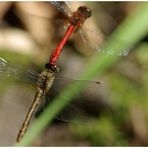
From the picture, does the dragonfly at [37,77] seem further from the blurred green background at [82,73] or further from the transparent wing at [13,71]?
the blurred green background at [82,73]

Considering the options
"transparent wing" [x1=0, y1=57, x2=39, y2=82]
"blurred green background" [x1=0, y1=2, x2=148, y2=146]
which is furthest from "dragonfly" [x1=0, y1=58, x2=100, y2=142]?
"blurred green background" [x1=0, y1=2, x2=148, y2=146]

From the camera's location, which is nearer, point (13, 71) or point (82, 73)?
point (13, 71)

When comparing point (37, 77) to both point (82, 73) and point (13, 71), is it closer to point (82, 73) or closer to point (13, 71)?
point (13, 71)

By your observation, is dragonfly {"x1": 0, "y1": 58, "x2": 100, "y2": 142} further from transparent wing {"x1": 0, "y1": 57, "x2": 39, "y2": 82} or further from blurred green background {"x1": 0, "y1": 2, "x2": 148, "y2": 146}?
blurred green background {"x1": 0, "y1": 2, "x2": 148, "y2": 146}

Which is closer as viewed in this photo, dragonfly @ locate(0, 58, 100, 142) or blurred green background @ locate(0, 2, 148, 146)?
dragonfly @ locate(0, 58, 100, 142)

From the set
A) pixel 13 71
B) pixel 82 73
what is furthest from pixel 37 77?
pixel 82 73

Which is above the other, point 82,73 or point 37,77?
point 82,73

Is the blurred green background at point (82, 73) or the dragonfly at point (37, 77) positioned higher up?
the blurred green background at point (82, 73)

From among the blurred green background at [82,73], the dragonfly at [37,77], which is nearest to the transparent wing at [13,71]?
the dragonfly at [37,77]
